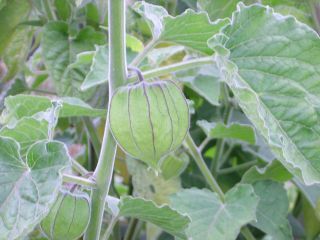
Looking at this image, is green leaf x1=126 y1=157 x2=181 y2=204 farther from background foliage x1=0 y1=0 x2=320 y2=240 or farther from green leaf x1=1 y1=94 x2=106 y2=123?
green leaf x1=1 y1=94 x2=106 y2=123

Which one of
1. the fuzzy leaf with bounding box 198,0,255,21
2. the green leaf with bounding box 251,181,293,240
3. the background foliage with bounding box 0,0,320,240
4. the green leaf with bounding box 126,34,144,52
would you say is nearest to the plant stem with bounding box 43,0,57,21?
the background foliage with bounding box 0,0,320,240

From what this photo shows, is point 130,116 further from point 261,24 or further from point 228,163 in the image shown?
point 228,163

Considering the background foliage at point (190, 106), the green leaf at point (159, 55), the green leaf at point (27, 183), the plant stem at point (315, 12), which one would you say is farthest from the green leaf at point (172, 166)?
the green leaf at point (27, 183)

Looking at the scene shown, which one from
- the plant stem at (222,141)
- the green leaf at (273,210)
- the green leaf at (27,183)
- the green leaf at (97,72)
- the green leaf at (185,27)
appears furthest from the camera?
the plant stem at (222,141)

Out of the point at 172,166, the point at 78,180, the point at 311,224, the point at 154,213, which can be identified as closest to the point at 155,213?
the point at 154,213

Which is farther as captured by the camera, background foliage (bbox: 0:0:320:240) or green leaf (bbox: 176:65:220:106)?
green leaf (bbox: 176:65:220:106)

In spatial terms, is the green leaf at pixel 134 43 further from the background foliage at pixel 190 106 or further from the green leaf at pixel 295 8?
the green leaf at pixel 295 8
